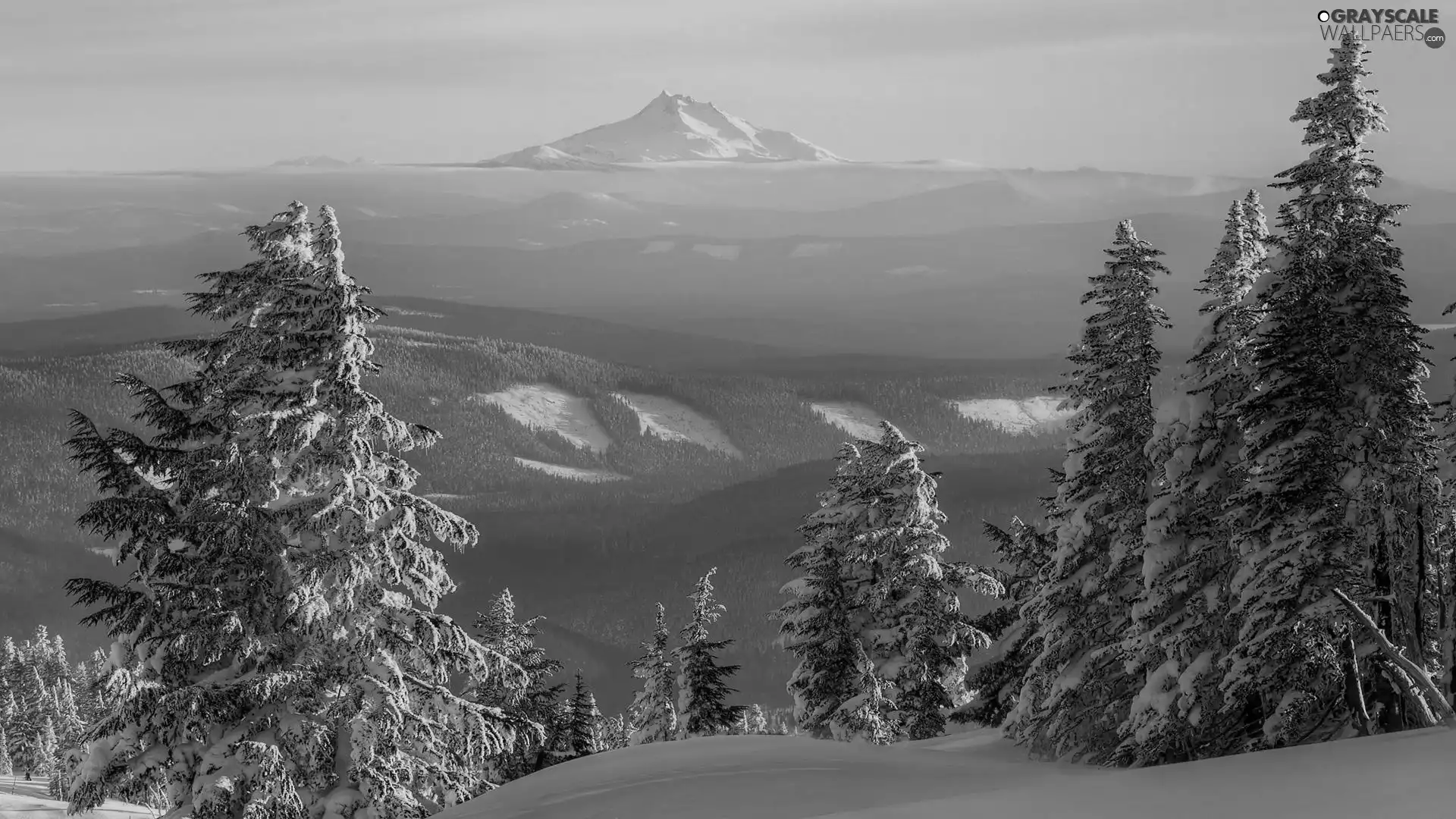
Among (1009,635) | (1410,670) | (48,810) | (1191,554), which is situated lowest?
(48,810)

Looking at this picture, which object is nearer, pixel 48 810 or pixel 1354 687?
pixel 1354 687

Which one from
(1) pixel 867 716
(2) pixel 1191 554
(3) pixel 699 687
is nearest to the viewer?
(2) pixel 1191 554

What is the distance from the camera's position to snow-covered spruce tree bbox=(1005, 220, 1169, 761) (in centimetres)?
2691

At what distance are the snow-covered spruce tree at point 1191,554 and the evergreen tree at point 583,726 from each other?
1130 inches

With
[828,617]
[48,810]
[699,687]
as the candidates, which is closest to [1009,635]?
[828,617]

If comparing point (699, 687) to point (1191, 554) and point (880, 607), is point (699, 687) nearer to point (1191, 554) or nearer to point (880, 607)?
point (880, 607)

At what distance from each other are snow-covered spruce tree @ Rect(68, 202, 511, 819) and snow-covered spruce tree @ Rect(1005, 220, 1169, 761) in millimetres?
12968

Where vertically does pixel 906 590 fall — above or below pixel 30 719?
above

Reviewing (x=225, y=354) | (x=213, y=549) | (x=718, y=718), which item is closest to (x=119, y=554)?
(x=213, y=549)

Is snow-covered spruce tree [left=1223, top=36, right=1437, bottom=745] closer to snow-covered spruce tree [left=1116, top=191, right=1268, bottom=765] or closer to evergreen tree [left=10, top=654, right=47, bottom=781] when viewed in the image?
snow-covered spruce tree [left=1116, top=191, right=1268, bottom=765]

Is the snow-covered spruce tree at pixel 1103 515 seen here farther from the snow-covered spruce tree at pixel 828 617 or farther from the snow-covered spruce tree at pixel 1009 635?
the snow-covered spruce tree at pixel 828 617

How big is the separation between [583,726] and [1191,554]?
31.3 meters

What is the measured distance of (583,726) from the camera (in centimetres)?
5016

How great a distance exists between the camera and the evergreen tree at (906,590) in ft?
111
